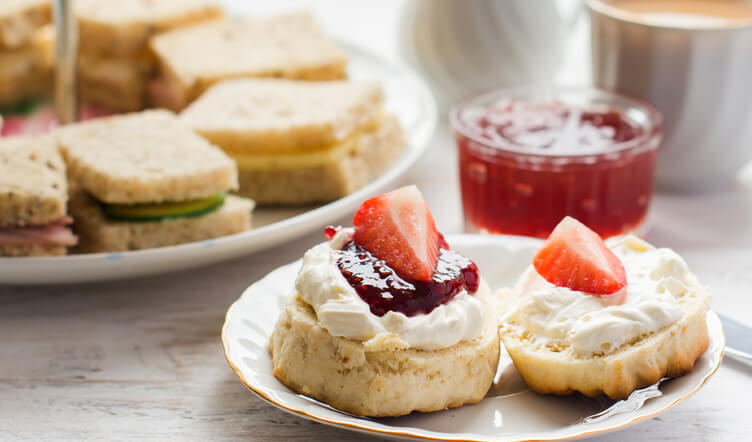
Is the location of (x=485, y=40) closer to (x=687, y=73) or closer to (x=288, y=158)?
(x=687, y=73)

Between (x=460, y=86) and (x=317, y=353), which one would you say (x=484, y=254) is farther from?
(x=460, y=86)

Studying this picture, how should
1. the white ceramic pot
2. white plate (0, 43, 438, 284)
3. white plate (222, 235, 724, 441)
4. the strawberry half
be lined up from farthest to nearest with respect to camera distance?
the white ceramic pot < white plate (0, 43, 438, 284) < the strawberry half < white plate (222, 235, 724, 441)

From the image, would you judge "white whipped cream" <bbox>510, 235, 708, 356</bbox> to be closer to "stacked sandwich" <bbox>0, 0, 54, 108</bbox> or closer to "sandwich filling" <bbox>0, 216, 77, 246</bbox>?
"sandwich filling" <bbox>0, 216, 77, 246</bbox>

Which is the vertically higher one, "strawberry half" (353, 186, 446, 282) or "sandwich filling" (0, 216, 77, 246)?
"strawberry half" (353, 186, 446, 282)

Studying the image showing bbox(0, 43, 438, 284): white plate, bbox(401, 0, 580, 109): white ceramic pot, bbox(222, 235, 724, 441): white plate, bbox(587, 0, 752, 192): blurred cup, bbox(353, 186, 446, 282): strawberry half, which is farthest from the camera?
bbox(401, 0, 580, 109): white ceramic pot

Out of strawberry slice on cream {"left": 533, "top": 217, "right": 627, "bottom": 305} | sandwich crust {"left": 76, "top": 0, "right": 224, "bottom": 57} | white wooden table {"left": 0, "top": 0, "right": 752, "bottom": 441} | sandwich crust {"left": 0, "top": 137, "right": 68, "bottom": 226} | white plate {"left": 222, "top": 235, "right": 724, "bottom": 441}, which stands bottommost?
white wooden table {"left": 0, "top": 0, "right": 752, "bottom": 441}

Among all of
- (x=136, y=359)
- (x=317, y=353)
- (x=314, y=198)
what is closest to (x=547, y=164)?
(x=314, y=198)

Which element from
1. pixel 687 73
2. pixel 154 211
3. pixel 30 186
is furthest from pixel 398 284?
pixel 687 73

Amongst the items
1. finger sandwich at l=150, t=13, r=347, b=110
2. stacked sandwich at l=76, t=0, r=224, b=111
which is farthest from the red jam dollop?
stacked sandwich at l=76, t=0, r=224, b=111
